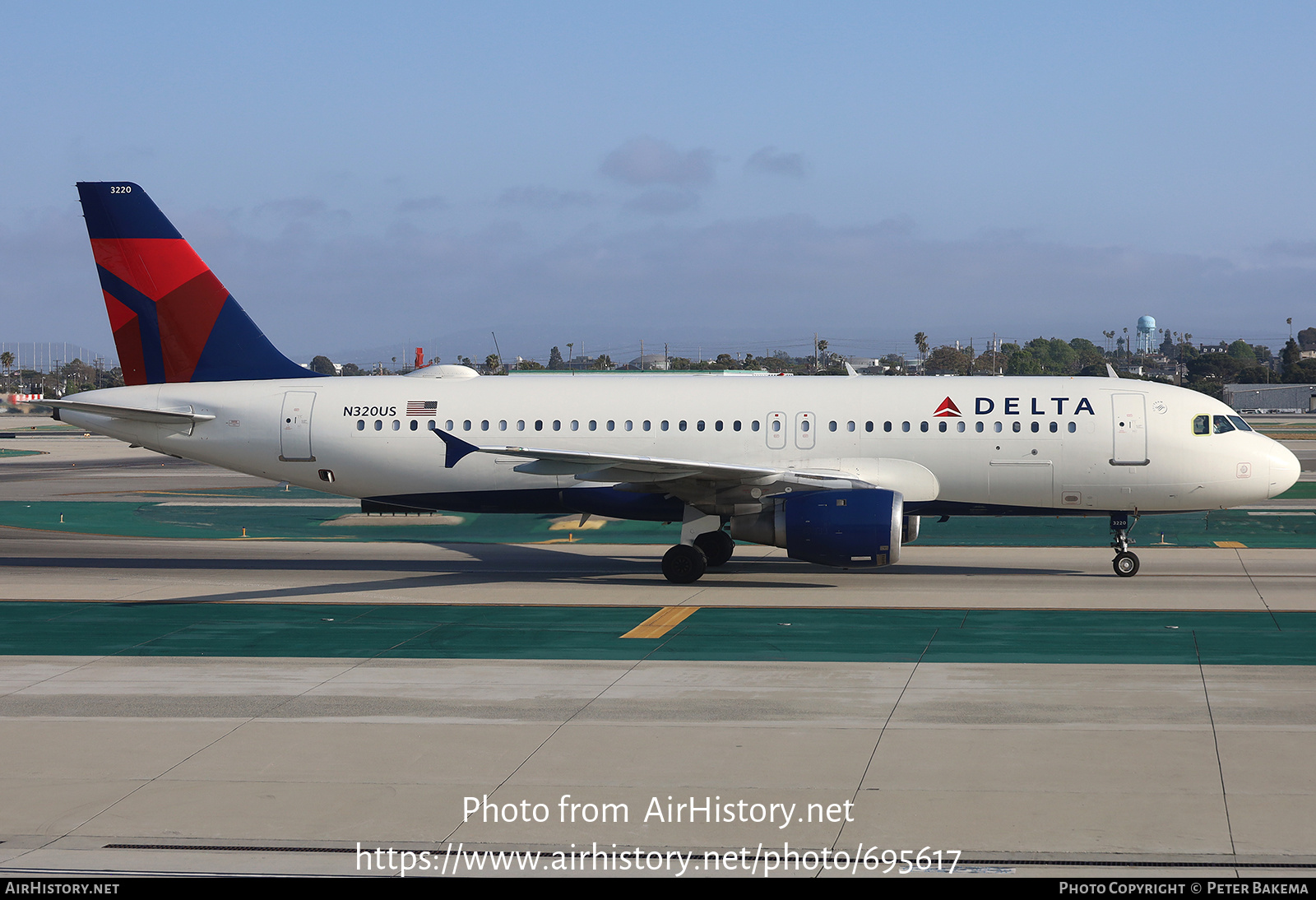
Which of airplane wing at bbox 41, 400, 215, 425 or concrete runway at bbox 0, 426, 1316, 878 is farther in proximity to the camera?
airplane wing at bbox 41, 400, 215, 425

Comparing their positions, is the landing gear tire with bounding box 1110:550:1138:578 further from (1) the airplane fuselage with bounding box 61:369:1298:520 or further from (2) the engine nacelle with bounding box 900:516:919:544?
(2) the engine nacelle with bounding box 900:516:919:544

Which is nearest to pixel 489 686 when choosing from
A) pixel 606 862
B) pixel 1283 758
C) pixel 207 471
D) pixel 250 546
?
pixel 606 862

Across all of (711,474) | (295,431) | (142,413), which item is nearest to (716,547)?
(711,474)

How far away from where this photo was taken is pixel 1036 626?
18.6 m

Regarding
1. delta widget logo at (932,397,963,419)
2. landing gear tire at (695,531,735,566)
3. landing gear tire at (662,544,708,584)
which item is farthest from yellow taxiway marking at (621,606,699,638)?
delta widget logo at (932,397,963,419)

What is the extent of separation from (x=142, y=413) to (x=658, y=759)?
17.5 m

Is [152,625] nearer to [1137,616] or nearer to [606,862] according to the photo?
[606,862]

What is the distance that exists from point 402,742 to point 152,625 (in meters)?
8.72

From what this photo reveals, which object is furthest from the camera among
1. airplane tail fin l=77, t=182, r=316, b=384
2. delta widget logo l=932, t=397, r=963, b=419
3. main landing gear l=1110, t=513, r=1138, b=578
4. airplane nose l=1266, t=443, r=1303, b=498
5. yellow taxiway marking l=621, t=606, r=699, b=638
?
airplane tail fin l=77, t=182, r=316, b=384

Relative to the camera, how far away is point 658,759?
11.7 meters

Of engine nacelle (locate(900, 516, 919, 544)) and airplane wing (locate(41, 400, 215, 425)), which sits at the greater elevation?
airplane wing (locate(41, 400, 215, 425))

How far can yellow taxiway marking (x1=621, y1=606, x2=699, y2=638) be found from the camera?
18.3 m

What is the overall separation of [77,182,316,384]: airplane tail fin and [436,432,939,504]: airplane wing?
6.19 metres

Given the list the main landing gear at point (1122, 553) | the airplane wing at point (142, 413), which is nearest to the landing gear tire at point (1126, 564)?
the main landing gear at point (1122, 553)
